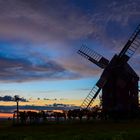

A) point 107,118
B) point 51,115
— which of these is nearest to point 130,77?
point 107,118

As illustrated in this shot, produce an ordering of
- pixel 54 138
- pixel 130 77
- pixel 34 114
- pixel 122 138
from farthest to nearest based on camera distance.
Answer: pixel 130 77 → pixel 34 114 → pixel 54 138 → pixel 122 138

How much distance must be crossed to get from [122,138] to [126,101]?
4429 cm

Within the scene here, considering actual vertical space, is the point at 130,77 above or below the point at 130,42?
below

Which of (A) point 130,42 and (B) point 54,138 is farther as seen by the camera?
(A) point 130,42

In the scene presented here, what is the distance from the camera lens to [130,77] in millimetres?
80438

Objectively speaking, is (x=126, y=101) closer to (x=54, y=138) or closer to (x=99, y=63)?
(x=99, y=63)

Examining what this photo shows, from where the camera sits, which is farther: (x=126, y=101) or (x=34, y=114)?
(x=126, y=101)

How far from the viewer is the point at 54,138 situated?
39094 mm

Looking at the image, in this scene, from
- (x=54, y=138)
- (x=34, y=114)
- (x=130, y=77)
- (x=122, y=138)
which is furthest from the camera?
(x=130, y=77)

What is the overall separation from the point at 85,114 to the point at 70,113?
8.56 feet

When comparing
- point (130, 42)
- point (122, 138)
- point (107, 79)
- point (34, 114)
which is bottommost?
point (122, 138)

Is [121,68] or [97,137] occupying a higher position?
[121,68]

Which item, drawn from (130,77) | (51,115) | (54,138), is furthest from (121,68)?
(54,138)

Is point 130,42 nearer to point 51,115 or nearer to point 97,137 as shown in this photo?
point 51,115
